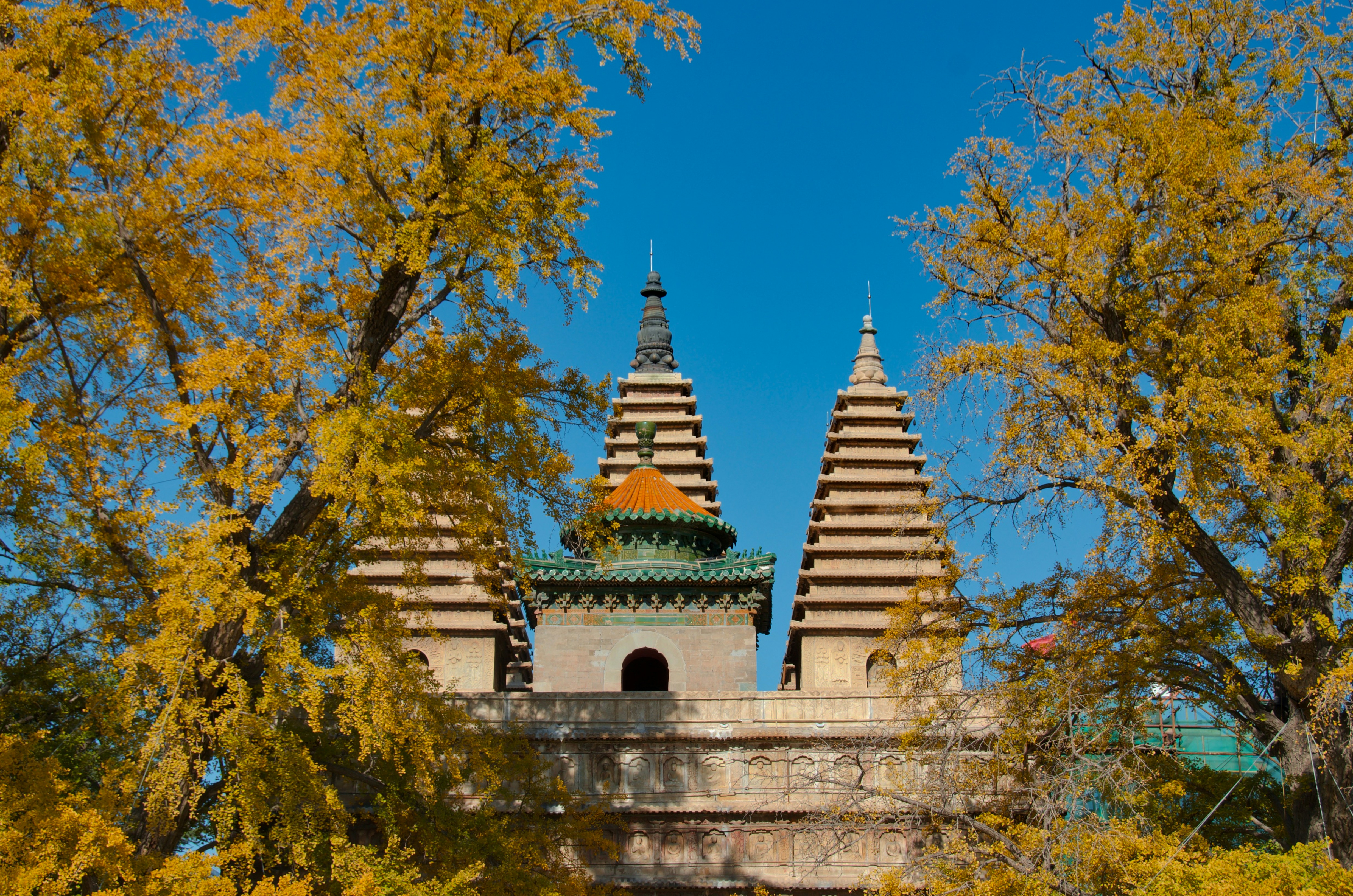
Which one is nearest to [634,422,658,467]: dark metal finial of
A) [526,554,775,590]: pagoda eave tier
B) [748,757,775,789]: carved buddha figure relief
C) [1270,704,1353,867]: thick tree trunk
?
[526,554,775,590]: pagoda eave tier

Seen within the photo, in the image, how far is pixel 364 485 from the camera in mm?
11914

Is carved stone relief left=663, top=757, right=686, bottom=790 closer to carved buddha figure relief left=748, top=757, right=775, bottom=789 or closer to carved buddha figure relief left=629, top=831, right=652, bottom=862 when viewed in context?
carved buddha figure relief left=629, top=831, right=652, bottom=862

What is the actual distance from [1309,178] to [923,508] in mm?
6024

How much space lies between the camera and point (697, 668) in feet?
79.6

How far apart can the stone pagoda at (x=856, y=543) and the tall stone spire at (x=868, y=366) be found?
0.04 metres

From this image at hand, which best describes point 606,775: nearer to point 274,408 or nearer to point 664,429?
point 274,408

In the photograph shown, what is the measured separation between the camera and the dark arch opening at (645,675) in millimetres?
27797

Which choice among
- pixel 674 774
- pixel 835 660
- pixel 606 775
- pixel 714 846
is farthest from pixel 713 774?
pixel 835 660

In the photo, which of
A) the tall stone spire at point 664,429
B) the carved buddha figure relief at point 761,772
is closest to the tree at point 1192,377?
the carved buddha figure relief at point 761,772

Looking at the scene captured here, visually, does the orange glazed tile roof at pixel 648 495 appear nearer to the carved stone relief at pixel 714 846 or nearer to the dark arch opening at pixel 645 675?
the dark arch opening at pixel 645 675

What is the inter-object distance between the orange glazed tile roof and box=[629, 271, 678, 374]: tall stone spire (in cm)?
1188

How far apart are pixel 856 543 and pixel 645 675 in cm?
836

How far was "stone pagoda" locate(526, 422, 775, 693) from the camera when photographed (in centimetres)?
2417

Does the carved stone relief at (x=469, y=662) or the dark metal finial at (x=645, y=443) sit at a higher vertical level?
the dark metal finial at (x=645, y=443)
